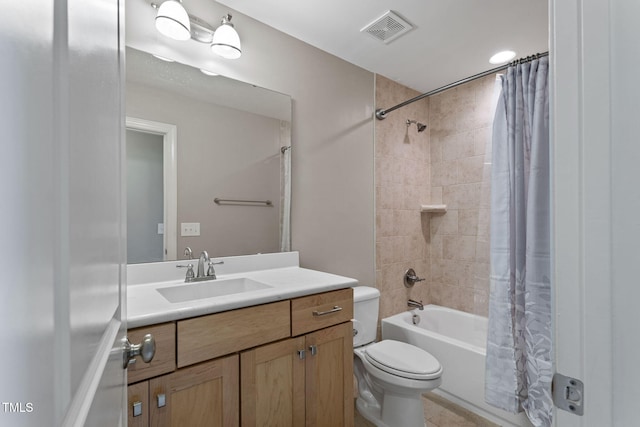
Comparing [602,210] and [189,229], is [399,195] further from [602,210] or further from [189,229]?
[602,210]

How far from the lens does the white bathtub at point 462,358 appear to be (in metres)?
1.84

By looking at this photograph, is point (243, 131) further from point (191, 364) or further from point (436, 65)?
point (436, 65)

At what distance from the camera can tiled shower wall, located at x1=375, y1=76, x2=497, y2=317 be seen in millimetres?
2391

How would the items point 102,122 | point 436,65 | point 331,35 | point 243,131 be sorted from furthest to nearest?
1. point 436,65
2. point 331,35
3. point 243,131
4. point 102,122

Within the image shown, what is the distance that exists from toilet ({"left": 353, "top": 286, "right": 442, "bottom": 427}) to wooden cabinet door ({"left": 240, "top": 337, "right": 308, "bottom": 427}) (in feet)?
1.97

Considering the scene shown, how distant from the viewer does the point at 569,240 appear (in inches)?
18.6

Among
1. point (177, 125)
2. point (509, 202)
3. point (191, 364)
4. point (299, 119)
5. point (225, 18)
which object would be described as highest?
point (225, 18)

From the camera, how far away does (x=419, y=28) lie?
1.81 meters

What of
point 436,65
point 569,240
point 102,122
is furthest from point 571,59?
point 436,65

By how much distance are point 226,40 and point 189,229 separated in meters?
1.00

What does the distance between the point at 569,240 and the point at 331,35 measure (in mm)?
1868

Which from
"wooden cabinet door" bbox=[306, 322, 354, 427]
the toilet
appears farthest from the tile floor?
"wooden cabinet door" bbox=[306, 322, 354, 427]

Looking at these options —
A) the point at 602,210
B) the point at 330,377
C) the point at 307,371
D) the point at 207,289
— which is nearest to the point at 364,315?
the point at 330,377

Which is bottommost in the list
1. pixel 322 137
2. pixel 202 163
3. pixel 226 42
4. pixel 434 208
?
pixel 434 208
